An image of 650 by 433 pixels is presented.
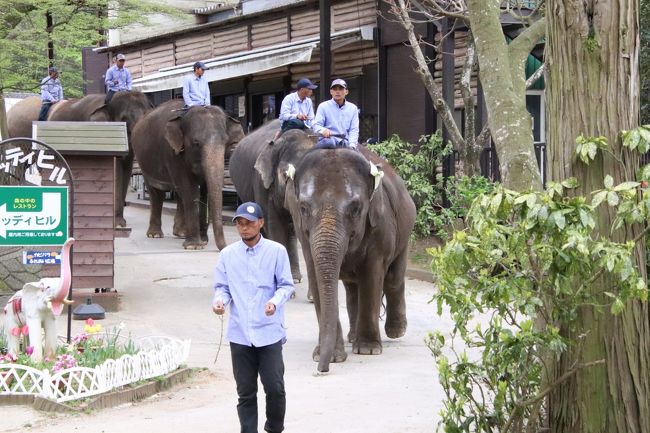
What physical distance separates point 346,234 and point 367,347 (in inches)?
49.3

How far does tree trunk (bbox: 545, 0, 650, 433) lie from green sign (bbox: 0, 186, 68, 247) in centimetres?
675

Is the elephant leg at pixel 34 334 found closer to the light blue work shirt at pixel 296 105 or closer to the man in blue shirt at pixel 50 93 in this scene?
the light blue work shirt at pixel 296 105

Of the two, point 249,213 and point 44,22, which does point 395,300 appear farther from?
point 44,22

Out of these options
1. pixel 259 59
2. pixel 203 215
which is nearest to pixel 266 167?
pixel 203 215

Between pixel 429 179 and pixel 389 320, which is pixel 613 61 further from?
pixel 429 179

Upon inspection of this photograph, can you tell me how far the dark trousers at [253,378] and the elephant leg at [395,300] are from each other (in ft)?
16.0

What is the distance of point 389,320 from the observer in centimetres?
1287

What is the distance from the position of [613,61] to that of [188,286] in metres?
10.5

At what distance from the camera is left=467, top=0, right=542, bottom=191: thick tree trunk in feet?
39.3

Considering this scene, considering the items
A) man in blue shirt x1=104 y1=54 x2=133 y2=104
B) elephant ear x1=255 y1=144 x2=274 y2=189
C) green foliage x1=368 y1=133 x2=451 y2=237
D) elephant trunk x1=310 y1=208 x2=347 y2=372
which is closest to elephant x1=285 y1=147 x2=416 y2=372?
elephant trunk x1=310 y1=208 x2=347 y2=372

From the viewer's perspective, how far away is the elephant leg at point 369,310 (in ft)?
38.7

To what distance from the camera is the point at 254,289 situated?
26.2 ft

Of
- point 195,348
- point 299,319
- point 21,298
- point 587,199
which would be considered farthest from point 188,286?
point 587,199

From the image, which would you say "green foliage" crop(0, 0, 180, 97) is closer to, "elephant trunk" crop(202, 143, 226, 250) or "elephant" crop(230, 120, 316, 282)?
"elephant trunk" crop(202, 143, 226, 250)
